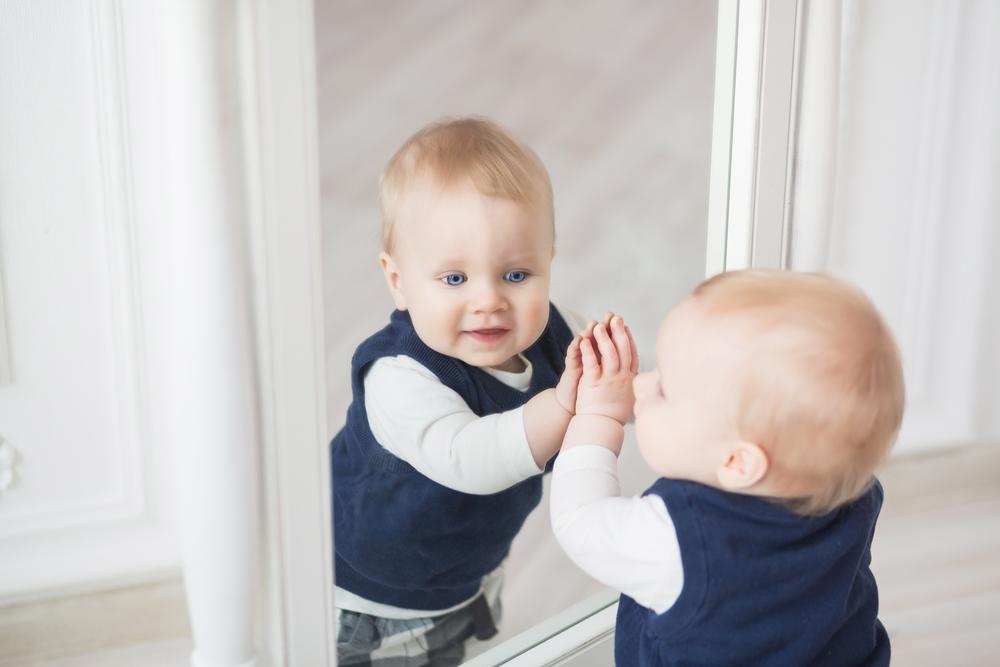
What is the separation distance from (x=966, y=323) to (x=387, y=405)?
134 cm

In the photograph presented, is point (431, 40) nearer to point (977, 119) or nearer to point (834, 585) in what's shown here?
point (834, 585)

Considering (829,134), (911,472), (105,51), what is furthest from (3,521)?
(911,472)

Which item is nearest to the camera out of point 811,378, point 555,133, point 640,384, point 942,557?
point 811,378

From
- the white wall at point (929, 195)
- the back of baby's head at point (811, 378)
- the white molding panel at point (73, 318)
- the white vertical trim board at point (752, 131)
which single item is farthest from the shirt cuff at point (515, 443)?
the white wall at point (929, 195)

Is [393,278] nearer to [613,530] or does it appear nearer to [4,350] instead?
[613,530]

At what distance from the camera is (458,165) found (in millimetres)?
851

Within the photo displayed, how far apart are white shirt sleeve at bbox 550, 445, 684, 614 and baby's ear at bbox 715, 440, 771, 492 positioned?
0.06 meters

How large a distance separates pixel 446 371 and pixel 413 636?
0.31 metres

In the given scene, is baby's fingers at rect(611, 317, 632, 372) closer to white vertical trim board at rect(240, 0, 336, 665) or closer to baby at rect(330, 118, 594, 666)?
baby at rect(330, 118, 594, 666)

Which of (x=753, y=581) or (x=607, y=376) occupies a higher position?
(x=607, y=376)

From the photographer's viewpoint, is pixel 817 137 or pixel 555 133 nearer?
pixel 555 133

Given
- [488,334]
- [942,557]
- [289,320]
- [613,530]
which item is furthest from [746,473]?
[942,557]

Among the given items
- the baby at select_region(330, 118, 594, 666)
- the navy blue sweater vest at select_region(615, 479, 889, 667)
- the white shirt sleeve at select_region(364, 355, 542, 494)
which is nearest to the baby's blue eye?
the baby at select_region(330, 118, 594, 666)

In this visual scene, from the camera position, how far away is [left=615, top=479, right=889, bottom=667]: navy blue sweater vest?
0.76 m
